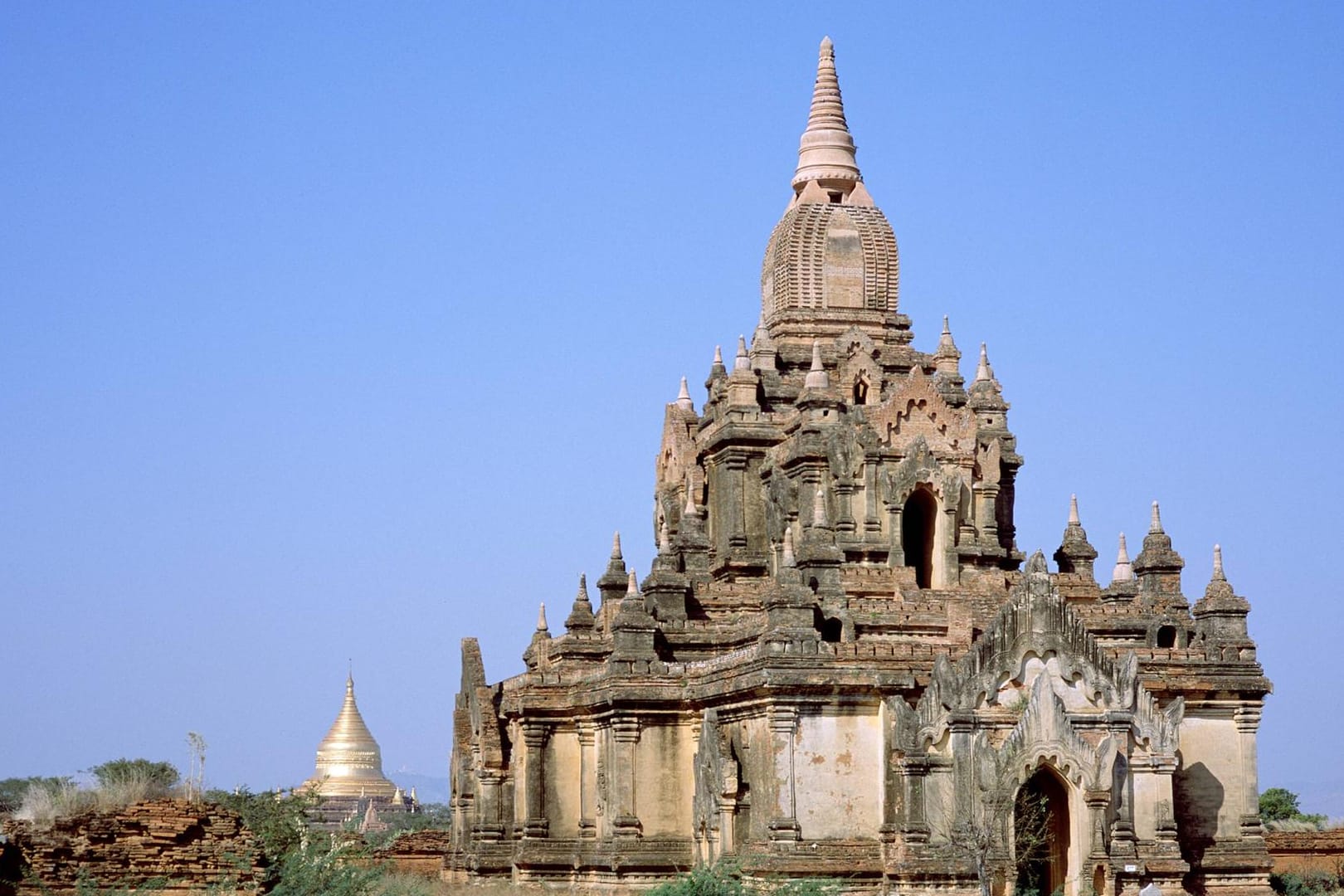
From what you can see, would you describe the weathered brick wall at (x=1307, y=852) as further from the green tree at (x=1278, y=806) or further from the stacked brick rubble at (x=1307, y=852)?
the green tree at (x=1278, y=806)

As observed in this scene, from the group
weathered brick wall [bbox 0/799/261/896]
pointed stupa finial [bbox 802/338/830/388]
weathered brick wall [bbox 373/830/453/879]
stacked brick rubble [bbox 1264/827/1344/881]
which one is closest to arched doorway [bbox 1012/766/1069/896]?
stacked brick rubble [bbox 1264/827/1344/881]

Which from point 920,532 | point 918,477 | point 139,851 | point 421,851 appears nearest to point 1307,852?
point 920,532

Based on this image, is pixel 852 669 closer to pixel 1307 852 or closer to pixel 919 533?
pixel 919 533

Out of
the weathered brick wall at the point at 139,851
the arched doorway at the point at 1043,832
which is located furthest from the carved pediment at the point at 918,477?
the weathered brick wall at the point at 139,851

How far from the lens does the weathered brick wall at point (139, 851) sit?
29.8 metres

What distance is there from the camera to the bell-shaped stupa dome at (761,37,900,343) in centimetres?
4753

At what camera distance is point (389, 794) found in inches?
3900

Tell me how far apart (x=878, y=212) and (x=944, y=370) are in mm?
4031

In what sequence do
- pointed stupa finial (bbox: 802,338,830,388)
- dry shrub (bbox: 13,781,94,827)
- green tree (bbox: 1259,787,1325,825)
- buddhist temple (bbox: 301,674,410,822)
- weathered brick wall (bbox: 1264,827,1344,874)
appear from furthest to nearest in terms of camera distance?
buddhist temple (bbox: 301,674,410,822) → green tree (bbox: 1259,787,1325,825) → pointed stupa finial (bbox: 802,338,830,388) → weathered brick wall (bbox: 1264,827,1344,874) → dry shrub (bbox: 13,781,94,827)

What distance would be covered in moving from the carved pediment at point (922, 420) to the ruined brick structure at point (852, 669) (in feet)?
0.21

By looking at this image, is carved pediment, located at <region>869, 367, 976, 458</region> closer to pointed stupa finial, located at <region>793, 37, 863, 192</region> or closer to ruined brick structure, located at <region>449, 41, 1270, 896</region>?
ruined brick structure, located at <region>449, 41, 1270, 896</region>

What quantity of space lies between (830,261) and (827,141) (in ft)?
9.53

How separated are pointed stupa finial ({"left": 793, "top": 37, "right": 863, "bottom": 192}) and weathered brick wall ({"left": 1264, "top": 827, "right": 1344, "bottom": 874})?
1627cm

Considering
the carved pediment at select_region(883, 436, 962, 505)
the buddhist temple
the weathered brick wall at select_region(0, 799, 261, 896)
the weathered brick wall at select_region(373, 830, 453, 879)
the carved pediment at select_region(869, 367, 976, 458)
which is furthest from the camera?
the buddhist temple
